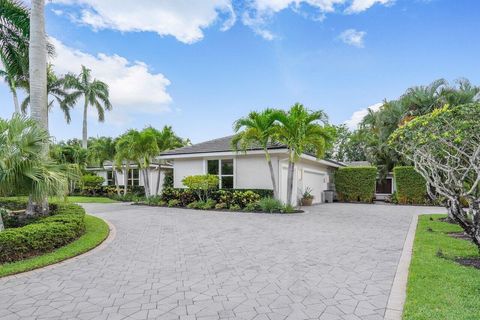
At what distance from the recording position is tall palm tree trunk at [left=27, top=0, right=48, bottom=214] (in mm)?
9273

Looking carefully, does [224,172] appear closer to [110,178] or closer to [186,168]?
[186,168]

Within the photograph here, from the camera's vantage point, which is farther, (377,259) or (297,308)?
(377,259)

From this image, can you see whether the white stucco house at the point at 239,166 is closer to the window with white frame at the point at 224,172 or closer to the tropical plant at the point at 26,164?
the window with white frame at the point at 224,172

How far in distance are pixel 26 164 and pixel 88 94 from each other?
3193cm

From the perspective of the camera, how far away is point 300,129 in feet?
45.5

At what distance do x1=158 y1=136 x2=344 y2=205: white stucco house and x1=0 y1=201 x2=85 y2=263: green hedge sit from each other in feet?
30.8

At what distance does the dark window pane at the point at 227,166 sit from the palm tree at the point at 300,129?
392 cm

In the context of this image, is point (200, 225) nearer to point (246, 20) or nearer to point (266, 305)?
point (266, 305)

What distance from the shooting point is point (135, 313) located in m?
3.86

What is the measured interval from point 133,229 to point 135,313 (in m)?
6.72

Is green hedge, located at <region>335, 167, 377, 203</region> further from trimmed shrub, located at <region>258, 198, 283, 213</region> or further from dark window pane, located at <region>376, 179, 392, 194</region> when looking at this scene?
trimmed shrub, located at <region>258, 198, 283, 213</region>

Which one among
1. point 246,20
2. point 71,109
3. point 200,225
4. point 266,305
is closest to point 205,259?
point 266,305

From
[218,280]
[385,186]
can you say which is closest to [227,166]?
[218,280]

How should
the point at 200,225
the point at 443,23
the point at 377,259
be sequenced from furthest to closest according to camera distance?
1. the point at 443,23
2. the point at 200,225
3. the point at 377,259
